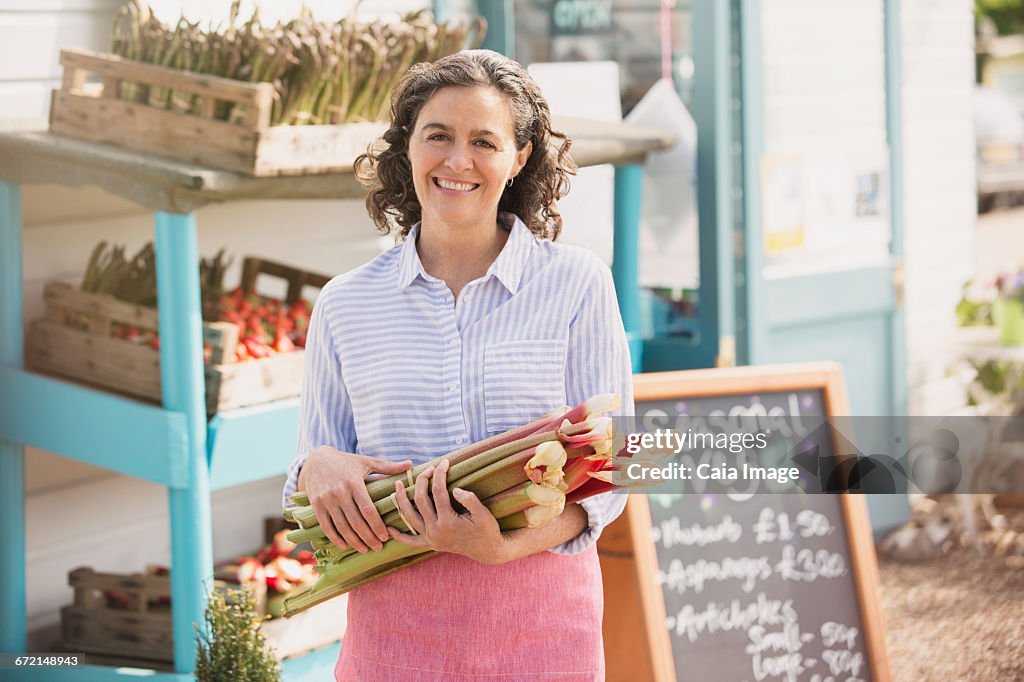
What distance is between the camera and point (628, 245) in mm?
4402

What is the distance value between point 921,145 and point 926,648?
2.45 meters

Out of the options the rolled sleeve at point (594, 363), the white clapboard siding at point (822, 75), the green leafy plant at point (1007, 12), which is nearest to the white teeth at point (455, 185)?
the rolled sleeve at point (594, 363)

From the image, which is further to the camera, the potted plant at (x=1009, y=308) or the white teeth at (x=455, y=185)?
the potted plant at (x=1009, y=308)

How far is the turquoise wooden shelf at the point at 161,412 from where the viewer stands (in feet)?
9.71

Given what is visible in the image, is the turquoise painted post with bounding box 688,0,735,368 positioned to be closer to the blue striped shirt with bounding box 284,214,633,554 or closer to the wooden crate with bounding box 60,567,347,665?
the wooden crate with bounding box 60,567,347,665

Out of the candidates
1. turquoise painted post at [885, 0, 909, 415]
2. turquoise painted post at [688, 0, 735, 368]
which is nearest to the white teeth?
turquoise painted post at [688, 0, 735, 368]

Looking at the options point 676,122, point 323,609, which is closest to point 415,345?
point 323,609

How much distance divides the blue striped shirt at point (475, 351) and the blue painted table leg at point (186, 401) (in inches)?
40.8

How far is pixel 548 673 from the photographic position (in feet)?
6.40

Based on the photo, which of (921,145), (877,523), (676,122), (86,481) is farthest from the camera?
(921,145)

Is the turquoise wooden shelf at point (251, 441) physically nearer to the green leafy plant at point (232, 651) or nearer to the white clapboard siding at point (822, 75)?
the green leafy plant at point (232, 651)

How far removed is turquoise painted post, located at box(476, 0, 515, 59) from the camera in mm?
4539

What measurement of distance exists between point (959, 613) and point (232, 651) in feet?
9.79

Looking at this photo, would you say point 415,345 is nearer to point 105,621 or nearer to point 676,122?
point 105,621
